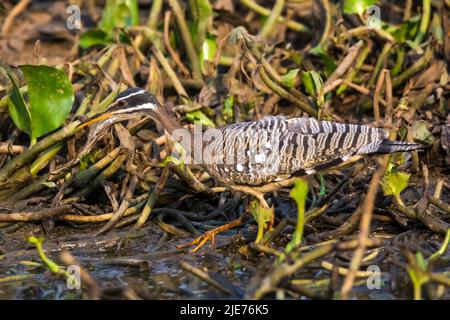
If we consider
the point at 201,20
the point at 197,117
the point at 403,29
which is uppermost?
the point at 201,20

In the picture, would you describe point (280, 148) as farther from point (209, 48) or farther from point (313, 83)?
point (209, 48)

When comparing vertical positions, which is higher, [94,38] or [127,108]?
[94,38]

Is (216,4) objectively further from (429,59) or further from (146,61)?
(429,59)

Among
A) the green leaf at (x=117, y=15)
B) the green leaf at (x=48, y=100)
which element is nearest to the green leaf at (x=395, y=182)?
the green leaf at (x=48, y=100)

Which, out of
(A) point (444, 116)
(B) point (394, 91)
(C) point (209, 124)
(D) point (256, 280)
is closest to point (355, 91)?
(B) point (394, 91)

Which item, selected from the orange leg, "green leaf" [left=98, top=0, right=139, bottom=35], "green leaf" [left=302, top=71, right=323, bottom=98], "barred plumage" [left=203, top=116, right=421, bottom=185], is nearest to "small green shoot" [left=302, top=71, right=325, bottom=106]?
"green leaf" [left=302, top=71, right=323, bottom=98]

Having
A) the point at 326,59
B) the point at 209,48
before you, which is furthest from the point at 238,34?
the point at 209,48
